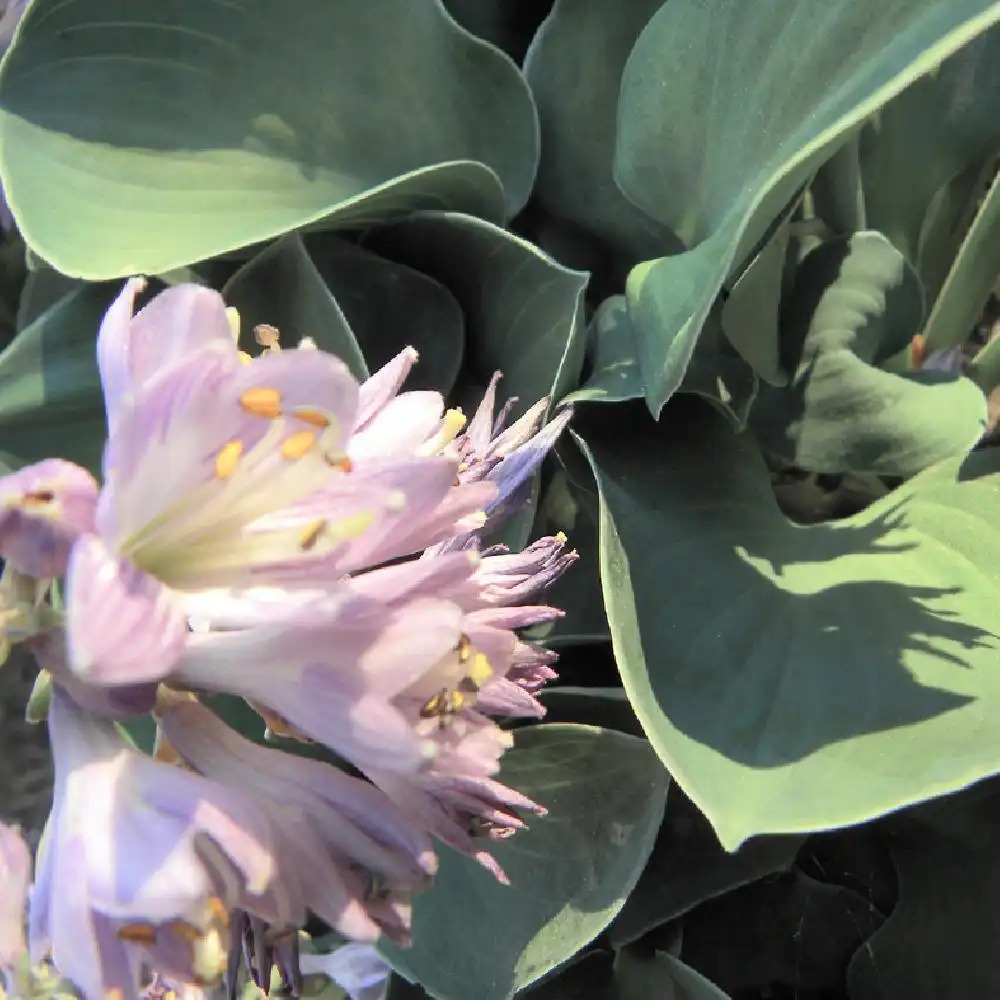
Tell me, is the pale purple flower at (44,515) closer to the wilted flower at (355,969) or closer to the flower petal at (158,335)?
the flower petal at (158,335)

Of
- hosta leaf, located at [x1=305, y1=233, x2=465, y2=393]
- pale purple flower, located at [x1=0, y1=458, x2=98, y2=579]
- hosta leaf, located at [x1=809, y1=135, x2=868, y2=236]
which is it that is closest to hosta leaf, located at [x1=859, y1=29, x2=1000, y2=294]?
hosta leaf, located at [x1=809, y1=135, x2=868, y2=236]

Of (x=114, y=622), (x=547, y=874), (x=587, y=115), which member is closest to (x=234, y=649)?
(x=114, y=622)

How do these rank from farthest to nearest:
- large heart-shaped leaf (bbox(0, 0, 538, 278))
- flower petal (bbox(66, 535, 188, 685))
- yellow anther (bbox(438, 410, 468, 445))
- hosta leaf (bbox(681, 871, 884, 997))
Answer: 1. hosta leaf (bbox(681, 871, 884, 997))
2. large heart-shaped leaf (bbox(0, 0, 538, 278))
3. yellow anther (bbox(438, 410, 468, 445))
4. flower petal (bbox(66, 535, 188, 685))

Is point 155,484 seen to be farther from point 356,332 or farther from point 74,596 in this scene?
point 356,332

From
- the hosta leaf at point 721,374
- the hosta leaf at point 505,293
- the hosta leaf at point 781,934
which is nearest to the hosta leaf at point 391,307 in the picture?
the hosta leaf at point 505,293

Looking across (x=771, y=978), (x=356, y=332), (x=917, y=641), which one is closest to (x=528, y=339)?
(x=356, y=332)

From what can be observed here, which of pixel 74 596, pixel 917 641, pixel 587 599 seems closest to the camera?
pixel 74 596

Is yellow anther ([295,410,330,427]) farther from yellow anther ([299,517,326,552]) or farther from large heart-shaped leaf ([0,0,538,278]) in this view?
large heart-shaped leaf ([0,0,538,278])
